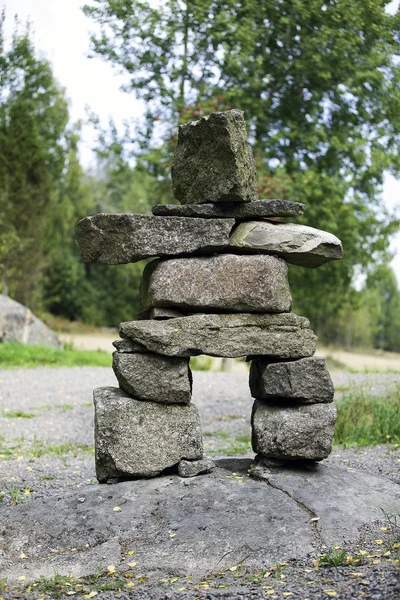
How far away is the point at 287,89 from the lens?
18.4 metres

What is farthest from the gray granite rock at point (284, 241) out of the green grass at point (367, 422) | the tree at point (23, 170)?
the tree at point (23, 170)

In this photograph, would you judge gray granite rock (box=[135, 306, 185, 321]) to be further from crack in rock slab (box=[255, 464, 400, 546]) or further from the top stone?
crack in rock slab (box=[255, 464, 400, 546])

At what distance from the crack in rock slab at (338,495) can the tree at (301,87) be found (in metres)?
10.8

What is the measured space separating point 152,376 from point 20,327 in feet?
50.3

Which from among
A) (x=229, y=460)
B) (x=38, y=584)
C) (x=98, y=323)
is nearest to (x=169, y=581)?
(x=38, y=584)

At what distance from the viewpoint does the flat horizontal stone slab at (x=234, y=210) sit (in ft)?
19.8

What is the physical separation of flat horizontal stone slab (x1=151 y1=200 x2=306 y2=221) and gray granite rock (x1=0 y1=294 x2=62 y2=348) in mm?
14682

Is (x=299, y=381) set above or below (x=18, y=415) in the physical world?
above

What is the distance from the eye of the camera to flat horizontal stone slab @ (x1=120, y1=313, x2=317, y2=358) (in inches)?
230

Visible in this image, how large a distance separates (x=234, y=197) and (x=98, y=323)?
1054 inches

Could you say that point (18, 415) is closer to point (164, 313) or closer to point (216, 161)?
point (164, 313)

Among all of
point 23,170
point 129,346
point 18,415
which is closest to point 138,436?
point 129,346

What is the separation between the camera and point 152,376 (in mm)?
5934

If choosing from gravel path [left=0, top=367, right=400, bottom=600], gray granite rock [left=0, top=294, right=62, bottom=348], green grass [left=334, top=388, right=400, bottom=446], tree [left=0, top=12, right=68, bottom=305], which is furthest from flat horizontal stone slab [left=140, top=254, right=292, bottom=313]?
tree [left=0, top=12, right=68, bottom=305]
